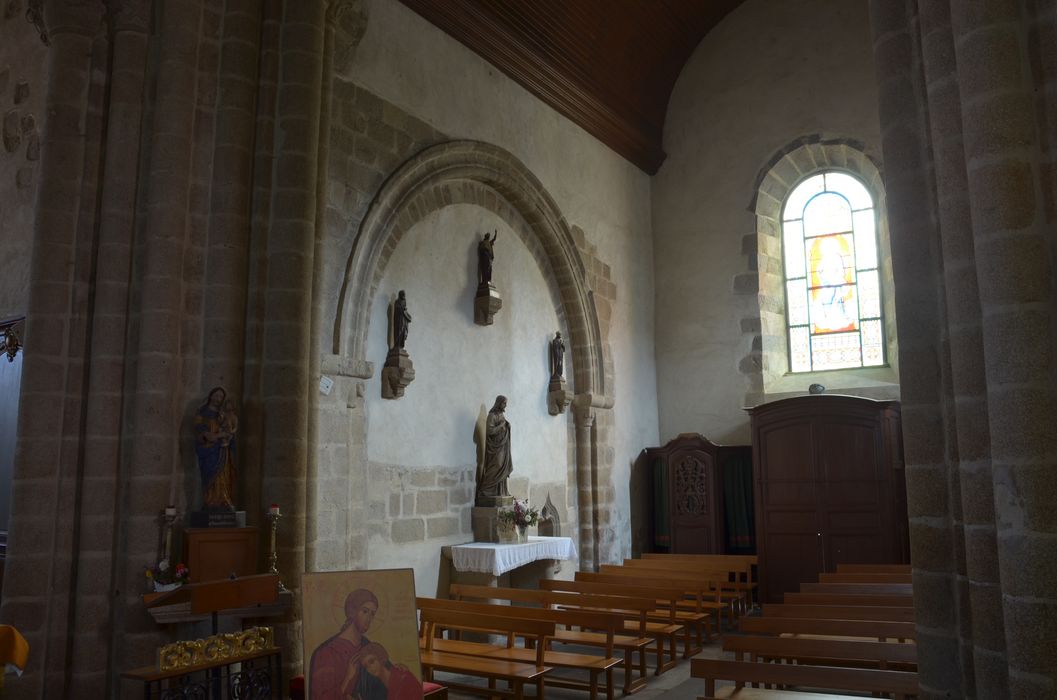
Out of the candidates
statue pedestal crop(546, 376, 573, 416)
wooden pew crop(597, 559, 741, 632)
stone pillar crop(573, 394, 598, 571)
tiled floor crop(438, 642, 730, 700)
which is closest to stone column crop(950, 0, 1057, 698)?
tiled floor crop(438, 642, 730, 700)

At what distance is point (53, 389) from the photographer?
5.63 metres

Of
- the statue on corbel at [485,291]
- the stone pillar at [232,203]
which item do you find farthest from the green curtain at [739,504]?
the stone pillar at [232,203]

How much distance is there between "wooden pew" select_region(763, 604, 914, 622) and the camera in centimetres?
623

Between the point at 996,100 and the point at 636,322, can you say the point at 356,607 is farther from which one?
the point at 636,322

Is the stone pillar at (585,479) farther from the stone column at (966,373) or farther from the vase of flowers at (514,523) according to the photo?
the stone column at (966,373)

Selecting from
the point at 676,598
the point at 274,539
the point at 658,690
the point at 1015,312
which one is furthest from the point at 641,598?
the point at 1015,312

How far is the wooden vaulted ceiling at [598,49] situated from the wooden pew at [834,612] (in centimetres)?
666

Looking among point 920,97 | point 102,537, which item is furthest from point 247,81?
point 920,97

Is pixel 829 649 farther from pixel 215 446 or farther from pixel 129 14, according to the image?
pixel 129 14

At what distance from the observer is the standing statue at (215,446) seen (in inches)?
228

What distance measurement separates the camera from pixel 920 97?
401 centimetres

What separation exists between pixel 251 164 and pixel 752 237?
854 centimetres

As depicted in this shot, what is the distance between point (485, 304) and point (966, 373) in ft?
21.9

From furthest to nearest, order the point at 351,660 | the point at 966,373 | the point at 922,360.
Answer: the point at 351,660 → the point at 922,360 → the point at 966,373
